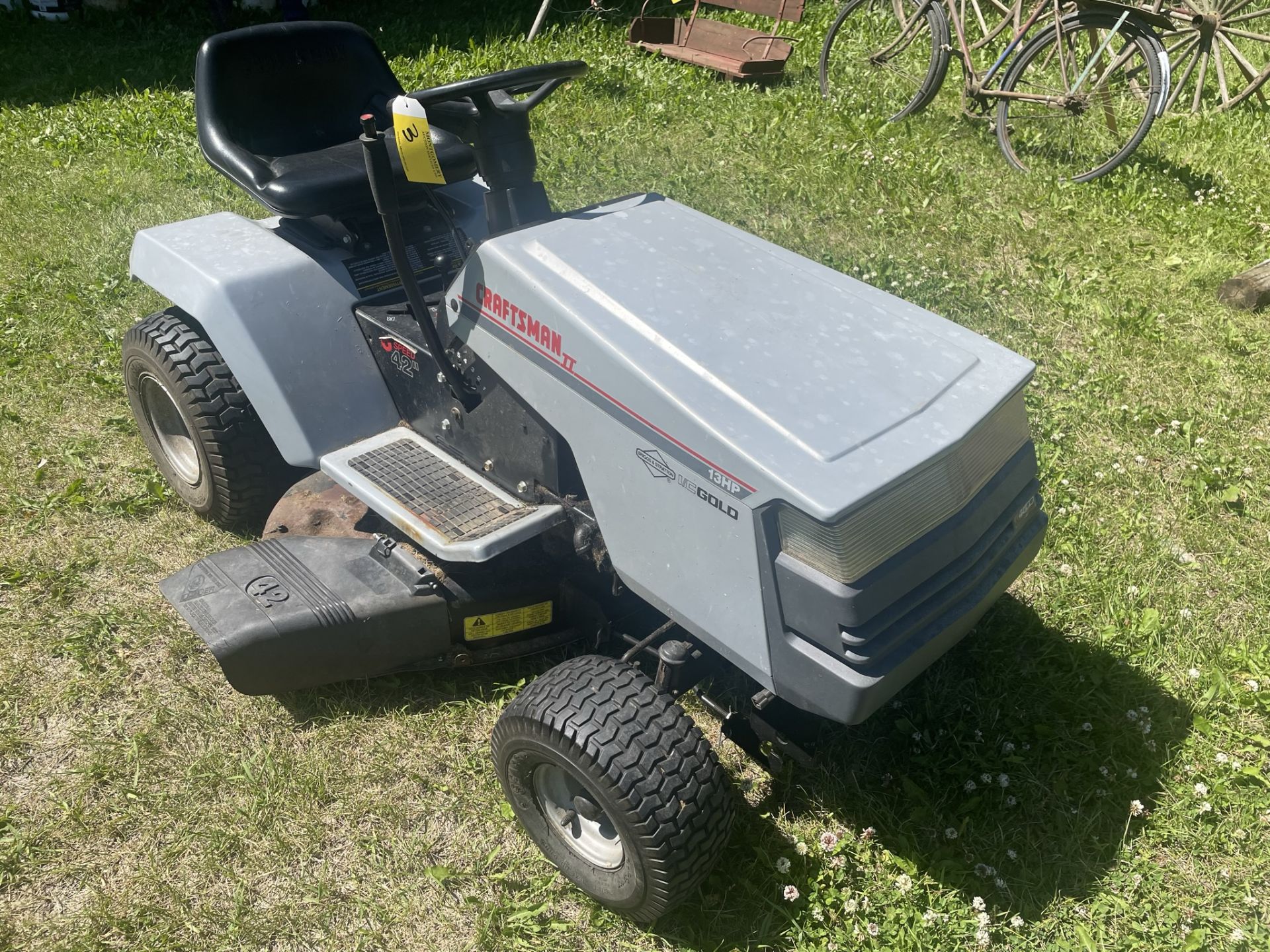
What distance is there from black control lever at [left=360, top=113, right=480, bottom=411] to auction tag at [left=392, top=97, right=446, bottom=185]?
95 millimetres

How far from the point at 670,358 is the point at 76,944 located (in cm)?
177

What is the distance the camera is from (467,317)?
7.76 feet

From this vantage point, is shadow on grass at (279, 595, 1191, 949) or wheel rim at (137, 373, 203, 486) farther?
wheel rim at (137, 373, 203, 486)

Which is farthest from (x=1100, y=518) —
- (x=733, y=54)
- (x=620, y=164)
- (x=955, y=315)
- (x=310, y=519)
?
(x=733, y=54)

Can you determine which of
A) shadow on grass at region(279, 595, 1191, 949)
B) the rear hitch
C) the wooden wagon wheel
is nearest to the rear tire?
shadow on grass at region(279, 595, 1191, 949)

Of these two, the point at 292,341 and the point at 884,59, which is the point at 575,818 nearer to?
the point at 292,341

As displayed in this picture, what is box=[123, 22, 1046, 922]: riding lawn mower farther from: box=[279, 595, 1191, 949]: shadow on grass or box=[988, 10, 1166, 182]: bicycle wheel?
box=[988, 10, 1166, 182]: bicycle wheel

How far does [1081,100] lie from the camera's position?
5918mm

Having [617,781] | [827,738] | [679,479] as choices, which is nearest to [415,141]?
[679,479]

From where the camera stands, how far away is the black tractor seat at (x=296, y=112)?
9.42 ft

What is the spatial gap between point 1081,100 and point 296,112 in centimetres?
461

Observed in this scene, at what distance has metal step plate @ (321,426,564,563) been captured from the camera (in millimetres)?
2311

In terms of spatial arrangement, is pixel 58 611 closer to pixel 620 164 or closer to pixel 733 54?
pixel 620 164

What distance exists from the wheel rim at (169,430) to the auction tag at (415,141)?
1473 mm
